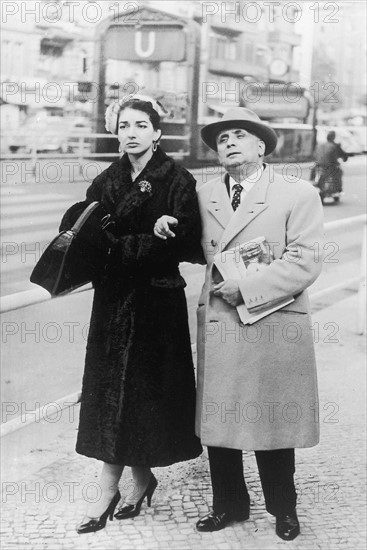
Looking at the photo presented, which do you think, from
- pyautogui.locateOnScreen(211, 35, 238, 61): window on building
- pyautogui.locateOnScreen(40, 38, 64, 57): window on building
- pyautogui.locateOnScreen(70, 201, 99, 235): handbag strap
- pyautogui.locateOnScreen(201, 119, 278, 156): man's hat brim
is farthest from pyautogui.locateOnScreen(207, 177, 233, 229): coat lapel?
pyautogui.locateOnScreen(40, 38, 64, 57): window on building

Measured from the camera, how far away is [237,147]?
227 centimetres

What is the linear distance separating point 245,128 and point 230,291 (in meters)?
0.49

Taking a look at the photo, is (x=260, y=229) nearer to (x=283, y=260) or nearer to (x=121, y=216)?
(x=283, y=260)

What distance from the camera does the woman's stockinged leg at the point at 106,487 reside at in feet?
8.04

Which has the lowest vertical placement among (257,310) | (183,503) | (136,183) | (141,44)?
(183,503)

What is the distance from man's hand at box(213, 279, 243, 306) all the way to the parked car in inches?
77.8

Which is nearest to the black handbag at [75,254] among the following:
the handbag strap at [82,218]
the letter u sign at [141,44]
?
the handbag strap at [82,218]

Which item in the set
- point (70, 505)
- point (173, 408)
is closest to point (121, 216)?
point (173, 408)

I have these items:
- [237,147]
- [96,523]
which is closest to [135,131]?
[237,147]

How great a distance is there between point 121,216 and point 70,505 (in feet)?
3.39

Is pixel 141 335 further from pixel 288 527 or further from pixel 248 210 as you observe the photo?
pixel 288 527

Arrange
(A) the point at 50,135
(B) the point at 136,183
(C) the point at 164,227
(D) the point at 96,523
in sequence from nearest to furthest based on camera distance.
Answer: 1. (C) the point at 164,227
2. (B) the point at 136,183
3. (D) the point at 96,523
4. (A) the point at 50,135

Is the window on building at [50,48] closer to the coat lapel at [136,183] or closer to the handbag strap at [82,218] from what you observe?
the coat lapel at [136,183]

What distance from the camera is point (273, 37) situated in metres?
4.00
